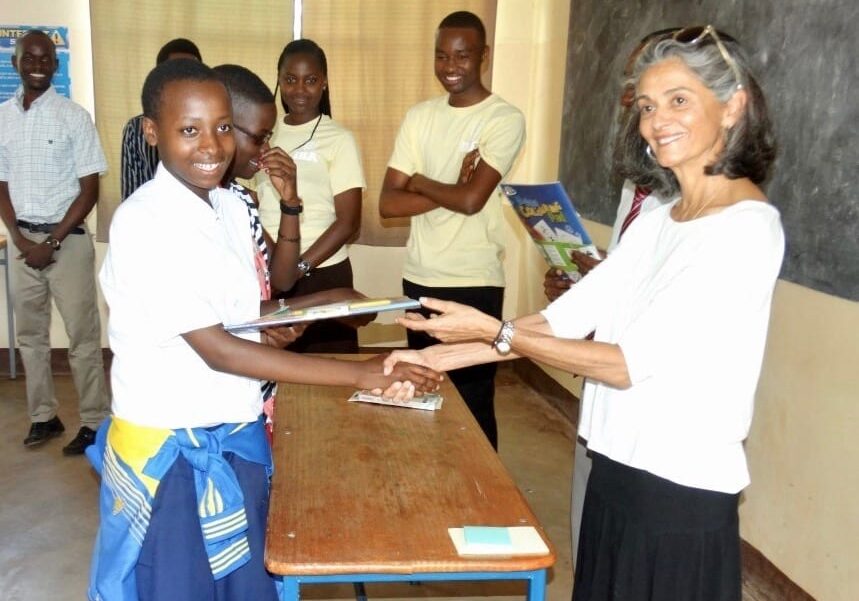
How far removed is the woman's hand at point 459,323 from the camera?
1.82m

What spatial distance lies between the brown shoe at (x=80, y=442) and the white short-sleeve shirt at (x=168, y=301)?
2.86 metres

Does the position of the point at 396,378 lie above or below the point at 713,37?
below

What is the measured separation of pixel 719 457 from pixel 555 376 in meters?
3.75

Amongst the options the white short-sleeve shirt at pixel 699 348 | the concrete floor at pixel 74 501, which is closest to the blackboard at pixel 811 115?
the white short-sleeve shirt at pixel 699 348

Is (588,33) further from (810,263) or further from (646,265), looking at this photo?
(646,265)

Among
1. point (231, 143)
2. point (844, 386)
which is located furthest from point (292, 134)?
point (844, 386)

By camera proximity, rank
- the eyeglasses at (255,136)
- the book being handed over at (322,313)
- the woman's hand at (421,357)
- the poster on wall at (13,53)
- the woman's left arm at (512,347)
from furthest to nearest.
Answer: the poster on wall at (13,53) < the eyeglasses at (255,136) < the woman's hand at (421,357) < the book being handed over at (322,313) < the woman's left arm at (512,347)

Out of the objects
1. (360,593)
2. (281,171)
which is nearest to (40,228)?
(281,171)

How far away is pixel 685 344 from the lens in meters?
1.49

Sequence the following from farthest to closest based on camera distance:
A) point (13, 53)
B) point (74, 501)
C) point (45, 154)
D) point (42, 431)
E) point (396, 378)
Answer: point (13, 53)
point (42, 431)
point (45, 154)
point (74, 501)
point (396, 378)

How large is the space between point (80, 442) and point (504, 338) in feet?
10.9

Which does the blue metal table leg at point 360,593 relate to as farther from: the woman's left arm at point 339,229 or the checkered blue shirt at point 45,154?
the checkered blue shirt at point 45,154

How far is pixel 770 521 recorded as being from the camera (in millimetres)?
2984

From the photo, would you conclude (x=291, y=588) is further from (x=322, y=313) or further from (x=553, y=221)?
(x=553, y=221)
